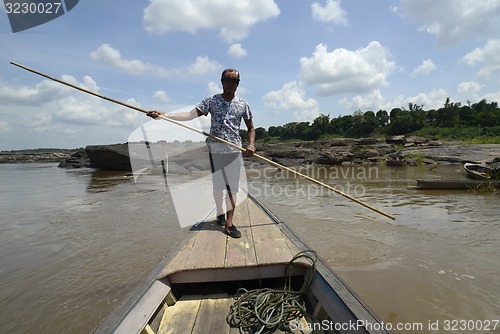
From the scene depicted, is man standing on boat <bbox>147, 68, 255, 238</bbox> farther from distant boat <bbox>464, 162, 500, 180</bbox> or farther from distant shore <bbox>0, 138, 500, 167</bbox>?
distant shore <bbox>0, 138, 500, 167</bbox>

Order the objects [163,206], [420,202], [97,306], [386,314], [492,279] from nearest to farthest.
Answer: [386,314]
[97,306]
[492,279]
[420,202]
[163,206]

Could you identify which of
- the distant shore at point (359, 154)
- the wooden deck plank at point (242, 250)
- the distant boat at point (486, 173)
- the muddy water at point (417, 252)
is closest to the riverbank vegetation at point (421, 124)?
the distant shore at point (359, 154)

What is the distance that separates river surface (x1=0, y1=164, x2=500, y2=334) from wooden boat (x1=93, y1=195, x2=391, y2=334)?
3.63 feet

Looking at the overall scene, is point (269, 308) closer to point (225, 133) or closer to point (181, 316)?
point (181, 316)

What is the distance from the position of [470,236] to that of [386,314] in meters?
3.34

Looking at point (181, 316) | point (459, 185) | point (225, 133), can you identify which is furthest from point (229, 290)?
point (459, 185)

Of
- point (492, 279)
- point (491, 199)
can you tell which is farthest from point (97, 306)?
point (491, 199)

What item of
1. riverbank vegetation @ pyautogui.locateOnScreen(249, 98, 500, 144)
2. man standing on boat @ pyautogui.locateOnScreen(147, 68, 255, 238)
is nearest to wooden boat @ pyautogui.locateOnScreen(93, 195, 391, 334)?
man standing on boat @ pyautogui.locateOnScreen(147, 68, 255, 238)

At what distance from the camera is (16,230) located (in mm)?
5977

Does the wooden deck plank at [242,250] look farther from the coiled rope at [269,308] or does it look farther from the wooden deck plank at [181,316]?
the wooden deck plank at [181,316]

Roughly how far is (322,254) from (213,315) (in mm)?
2603

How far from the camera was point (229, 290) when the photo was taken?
271cm

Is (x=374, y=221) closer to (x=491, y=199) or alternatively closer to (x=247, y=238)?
(x=247, y=238)

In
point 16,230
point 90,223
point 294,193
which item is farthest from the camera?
point 294,193
